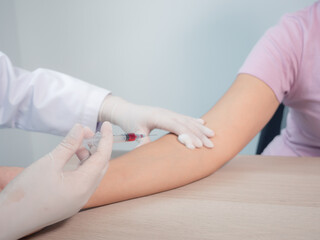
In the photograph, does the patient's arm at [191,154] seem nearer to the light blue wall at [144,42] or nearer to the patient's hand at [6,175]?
the patient's hand at [6,175]

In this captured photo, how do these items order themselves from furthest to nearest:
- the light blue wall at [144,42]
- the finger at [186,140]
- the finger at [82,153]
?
the light blue wall at [144,42], the finger at [186,140], the finger at [82,153]

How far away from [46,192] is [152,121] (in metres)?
0.42

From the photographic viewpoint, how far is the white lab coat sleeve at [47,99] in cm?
86

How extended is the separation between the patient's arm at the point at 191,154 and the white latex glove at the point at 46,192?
0.09m

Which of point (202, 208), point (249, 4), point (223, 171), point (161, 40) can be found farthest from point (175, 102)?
point (202, 208)

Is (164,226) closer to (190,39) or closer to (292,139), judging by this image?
(292,139)

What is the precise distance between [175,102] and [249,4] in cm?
57

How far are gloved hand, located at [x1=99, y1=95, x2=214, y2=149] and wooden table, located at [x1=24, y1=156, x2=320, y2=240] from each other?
0.10 m

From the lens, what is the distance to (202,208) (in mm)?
490

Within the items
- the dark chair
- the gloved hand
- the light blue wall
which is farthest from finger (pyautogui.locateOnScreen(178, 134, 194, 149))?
the light blue wall

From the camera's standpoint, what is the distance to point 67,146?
16.7 inches

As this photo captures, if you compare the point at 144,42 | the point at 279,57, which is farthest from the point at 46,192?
the point at 144,42

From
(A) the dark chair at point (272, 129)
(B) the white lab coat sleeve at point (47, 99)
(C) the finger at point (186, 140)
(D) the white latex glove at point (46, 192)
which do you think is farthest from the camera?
(A) the dark chair at point (272, 129)

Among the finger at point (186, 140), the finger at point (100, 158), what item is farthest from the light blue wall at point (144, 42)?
the finger at point (100, 158)
